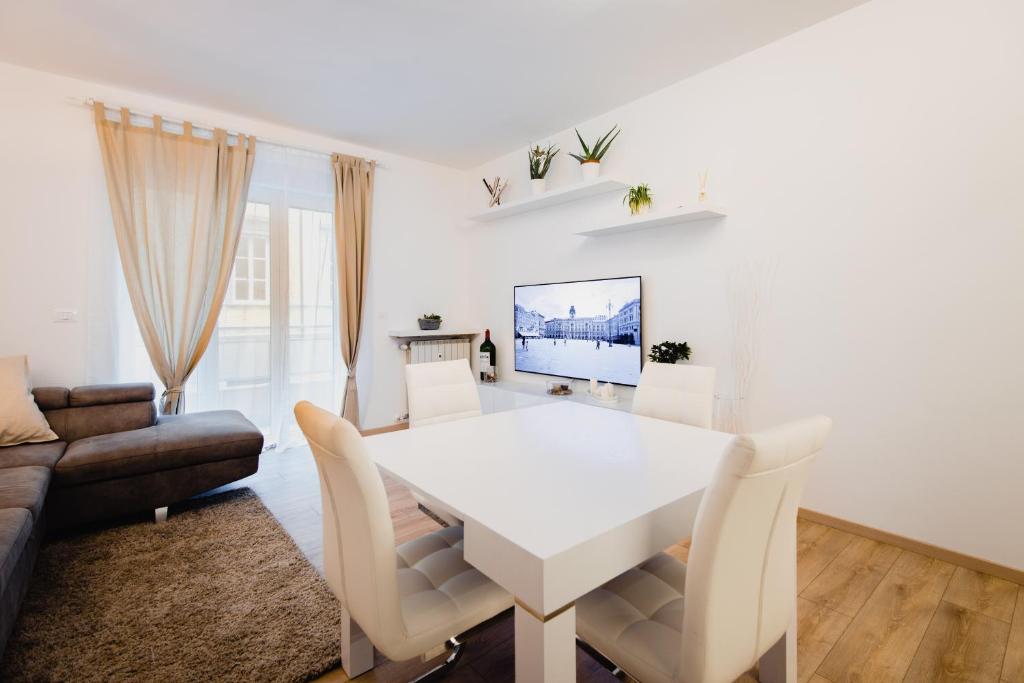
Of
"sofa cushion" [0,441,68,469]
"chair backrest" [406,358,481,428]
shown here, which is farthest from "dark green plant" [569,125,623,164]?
"sofa cushion" [0,441,68,469]

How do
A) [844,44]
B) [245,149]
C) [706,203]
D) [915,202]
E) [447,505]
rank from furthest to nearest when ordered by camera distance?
[245,149]
[706,203]
[844,44]
[915,202]
[447,505]

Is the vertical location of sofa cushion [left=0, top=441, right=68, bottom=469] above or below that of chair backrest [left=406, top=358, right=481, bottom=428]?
below

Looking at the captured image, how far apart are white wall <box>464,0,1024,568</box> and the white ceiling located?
0.37 m

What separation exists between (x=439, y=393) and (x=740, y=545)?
1611 millimetres

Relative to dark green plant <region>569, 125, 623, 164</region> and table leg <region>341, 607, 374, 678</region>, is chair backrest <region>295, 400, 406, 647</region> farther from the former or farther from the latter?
dark green plant <region>569, 125, 623, 164</region>

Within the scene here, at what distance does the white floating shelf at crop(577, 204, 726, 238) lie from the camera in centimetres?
286

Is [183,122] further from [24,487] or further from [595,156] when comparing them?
[595,156]

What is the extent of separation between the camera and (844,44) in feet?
8.05

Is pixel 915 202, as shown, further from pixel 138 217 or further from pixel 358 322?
pixel 138 217

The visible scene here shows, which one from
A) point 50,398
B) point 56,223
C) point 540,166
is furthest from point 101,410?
point 540,166

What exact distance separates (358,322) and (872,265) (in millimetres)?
3807

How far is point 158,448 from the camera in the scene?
101 inches

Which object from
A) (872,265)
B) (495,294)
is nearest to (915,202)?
(872,265)

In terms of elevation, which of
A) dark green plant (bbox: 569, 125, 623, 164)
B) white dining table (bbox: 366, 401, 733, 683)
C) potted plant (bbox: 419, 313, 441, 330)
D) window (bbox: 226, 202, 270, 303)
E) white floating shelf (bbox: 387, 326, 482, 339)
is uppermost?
dark green plant (bbox: 569, 125, 623, 164)
